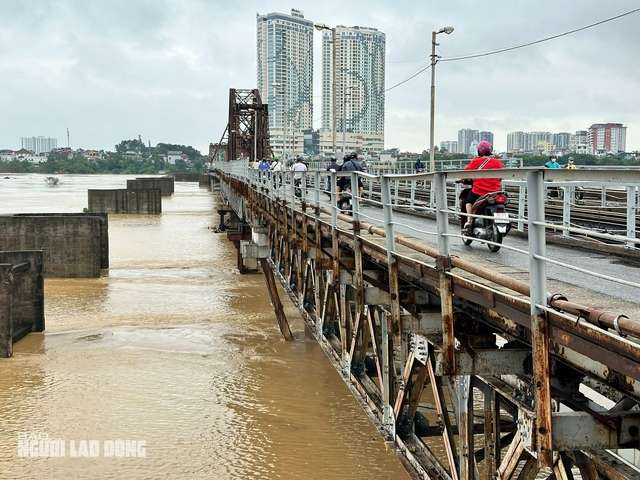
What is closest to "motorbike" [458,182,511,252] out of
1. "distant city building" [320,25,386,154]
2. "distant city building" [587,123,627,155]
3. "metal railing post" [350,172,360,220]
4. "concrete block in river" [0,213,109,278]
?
"metal railing post" [350,172,360,220]

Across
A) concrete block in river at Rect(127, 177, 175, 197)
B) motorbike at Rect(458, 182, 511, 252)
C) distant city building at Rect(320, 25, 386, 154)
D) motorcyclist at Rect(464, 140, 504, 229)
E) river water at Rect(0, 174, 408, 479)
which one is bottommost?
river water at Rect(0, 174, 408, 479)

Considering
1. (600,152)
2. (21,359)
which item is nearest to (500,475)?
(21,359)

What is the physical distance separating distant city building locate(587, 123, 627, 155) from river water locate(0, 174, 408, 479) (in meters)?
32.2

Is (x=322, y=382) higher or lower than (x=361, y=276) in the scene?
lower

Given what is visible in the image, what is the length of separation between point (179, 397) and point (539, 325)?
38.4 ft

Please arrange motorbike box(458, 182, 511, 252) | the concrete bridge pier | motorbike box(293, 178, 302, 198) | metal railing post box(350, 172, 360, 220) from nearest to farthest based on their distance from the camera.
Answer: motorbike box(458, 182, 511, 252) → metal railing post box(350, 172, 360, 220) → motorbike box(293, 178, 302, 198) → the concrete bridge pier

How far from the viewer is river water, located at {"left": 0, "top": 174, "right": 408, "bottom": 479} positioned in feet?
38.9

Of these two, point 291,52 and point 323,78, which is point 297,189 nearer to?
point 323,78

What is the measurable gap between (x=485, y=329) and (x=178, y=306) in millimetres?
19007

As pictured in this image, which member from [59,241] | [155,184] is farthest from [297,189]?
[155,184]

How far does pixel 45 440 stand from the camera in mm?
12859

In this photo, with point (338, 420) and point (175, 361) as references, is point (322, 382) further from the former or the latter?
point (175, 361)

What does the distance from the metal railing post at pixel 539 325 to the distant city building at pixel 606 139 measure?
156 feet

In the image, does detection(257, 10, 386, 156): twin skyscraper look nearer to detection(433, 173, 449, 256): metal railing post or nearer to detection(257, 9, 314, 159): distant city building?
detection(257, 9, 314, 159): distant city building
